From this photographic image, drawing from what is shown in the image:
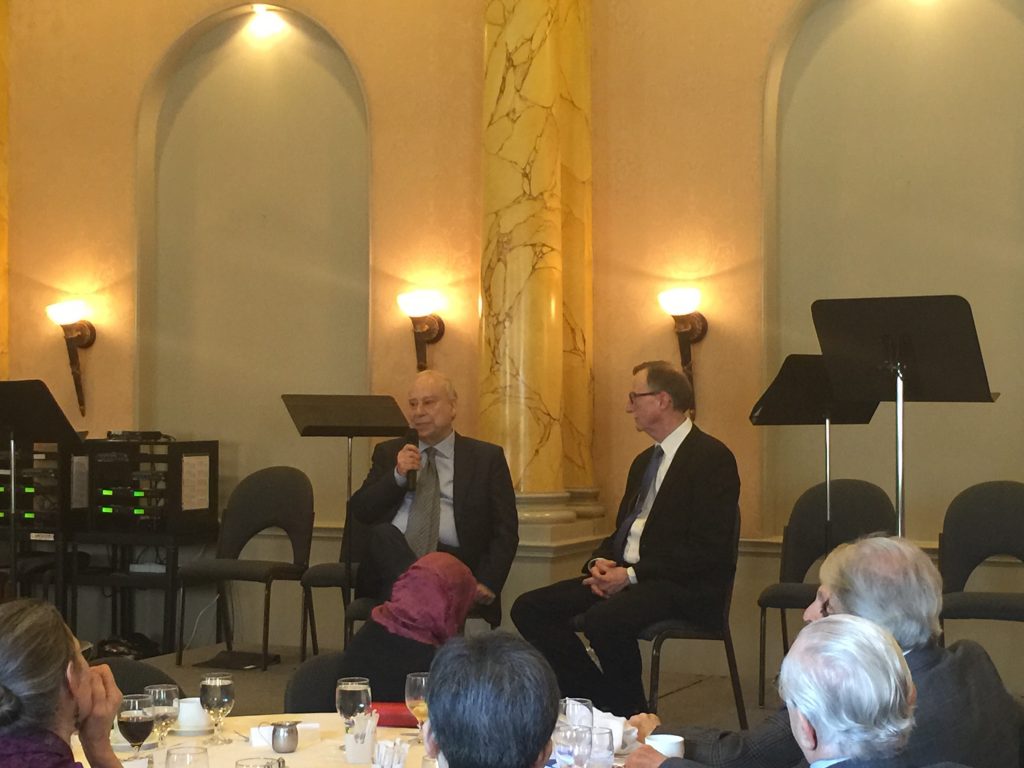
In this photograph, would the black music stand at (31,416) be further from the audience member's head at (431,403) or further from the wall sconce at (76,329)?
the audience member's head at (431,403)

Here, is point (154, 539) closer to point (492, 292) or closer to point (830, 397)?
point (492, 292)

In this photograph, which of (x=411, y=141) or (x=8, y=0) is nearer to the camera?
(x=411, y=141)

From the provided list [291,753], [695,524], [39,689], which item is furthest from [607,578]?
[39,689]

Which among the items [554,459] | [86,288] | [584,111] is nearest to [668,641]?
[554,459]

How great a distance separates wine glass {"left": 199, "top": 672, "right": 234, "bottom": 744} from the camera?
2.82m

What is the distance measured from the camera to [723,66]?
272 inches

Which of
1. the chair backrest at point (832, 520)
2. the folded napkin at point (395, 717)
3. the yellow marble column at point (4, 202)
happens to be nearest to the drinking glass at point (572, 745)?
the folded napkin at point (395, 717)

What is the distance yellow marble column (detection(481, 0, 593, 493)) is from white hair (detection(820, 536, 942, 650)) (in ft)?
13.0

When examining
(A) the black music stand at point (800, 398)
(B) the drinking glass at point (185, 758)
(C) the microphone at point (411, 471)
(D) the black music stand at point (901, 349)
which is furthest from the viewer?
(A) the black music stand at point (800, 398)

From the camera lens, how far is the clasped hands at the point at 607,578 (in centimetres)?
502

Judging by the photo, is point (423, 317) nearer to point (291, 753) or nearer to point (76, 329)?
point (76, 329)

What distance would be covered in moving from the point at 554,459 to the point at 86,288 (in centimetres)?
362

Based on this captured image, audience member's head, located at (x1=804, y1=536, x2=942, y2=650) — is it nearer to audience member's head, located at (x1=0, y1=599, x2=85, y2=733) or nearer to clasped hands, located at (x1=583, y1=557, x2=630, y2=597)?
audience member's head, located at (x1=0, y1=599, x2=85, y2=733)

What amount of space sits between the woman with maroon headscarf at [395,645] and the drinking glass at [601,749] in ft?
3.03
